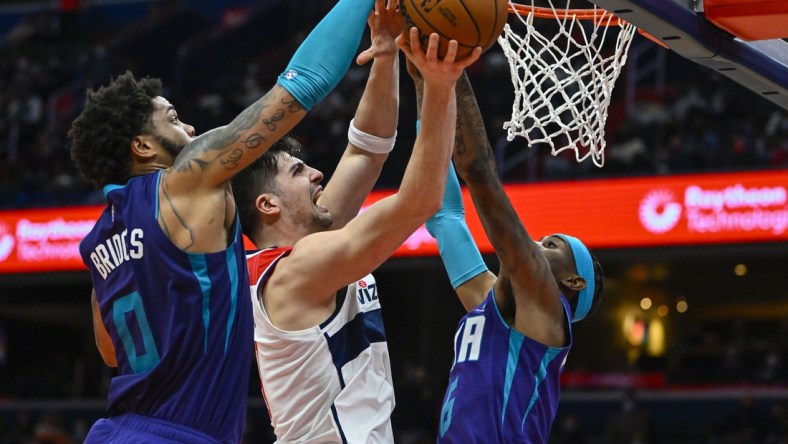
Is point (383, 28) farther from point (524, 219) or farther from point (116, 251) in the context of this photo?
point (524, 219)

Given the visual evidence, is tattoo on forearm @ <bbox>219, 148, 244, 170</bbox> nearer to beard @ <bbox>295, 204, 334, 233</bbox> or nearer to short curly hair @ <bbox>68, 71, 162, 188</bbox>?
short curly hair @ <bbox>68, 71, 162, 188</bbox>

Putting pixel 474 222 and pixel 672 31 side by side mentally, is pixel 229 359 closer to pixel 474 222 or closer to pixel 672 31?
pixel 672 31

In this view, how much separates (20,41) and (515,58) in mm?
15613

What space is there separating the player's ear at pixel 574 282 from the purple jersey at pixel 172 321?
105cm

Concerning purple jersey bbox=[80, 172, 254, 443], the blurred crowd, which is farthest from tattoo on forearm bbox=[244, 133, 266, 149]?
the blurred crowd

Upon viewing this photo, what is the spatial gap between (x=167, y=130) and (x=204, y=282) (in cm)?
44

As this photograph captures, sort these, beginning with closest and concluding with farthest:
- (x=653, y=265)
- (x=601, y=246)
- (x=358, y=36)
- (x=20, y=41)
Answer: (x=358, y=36) < (x=601, y=246) < (x=653, y=265) < (x=20, y=41)

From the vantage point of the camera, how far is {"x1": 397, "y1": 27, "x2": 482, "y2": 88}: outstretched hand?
254cm

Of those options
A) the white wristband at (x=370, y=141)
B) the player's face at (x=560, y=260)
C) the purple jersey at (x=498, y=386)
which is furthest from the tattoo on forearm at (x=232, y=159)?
the player's face at (x=560, y=260)

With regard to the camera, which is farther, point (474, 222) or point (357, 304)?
point (474, 222)

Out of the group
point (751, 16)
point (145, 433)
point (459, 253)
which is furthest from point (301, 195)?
point (751, 16)

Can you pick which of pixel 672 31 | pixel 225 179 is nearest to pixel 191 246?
pixel 225 179

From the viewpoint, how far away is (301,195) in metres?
3.44

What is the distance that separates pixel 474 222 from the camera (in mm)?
10086
